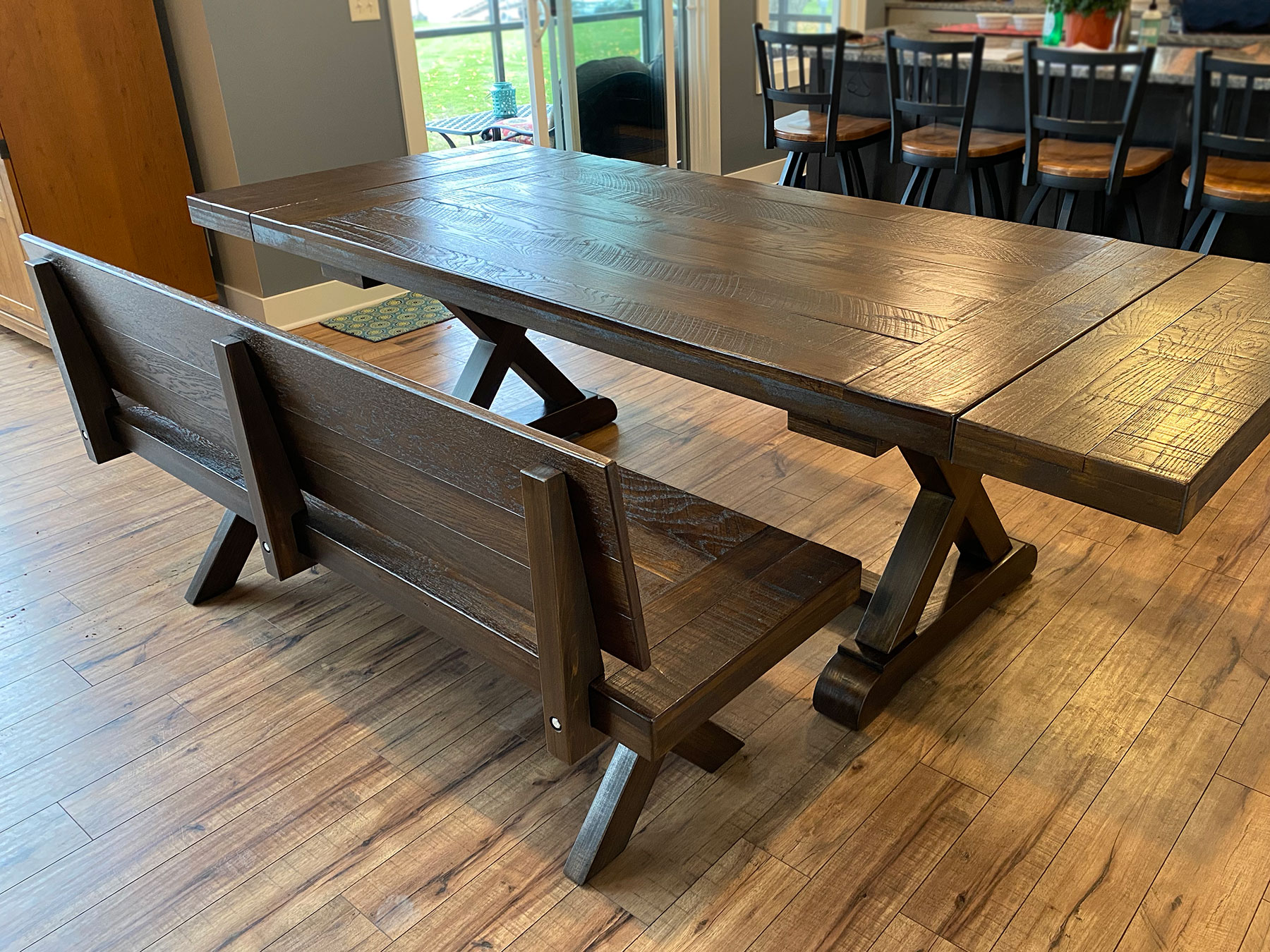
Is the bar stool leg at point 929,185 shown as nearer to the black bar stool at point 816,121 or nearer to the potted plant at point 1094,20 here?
the black bar stool at point 816,121

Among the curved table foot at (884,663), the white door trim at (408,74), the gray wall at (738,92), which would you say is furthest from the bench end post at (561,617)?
the gray wall at (738,92)

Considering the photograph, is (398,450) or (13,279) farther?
(13,279)

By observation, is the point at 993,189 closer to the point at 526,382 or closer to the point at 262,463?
the point at 526,382

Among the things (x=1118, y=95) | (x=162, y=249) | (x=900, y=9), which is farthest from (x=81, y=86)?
(x=900, y=9)

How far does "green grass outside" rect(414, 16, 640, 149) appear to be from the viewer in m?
4.62

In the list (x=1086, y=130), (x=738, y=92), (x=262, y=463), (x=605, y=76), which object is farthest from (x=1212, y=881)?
(x=738, y=92)

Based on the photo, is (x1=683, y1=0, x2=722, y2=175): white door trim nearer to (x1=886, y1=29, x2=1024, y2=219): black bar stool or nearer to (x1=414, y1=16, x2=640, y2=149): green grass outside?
(x1=414, y1=16, x2=640, y2=149): green grass outside

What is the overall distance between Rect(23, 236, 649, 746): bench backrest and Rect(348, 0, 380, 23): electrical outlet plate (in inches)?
80.8

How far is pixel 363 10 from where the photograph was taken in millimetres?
3588

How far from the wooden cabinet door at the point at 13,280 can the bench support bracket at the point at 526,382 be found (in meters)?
1.65

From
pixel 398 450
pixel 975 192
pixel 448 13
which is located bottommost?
pixel 975 192

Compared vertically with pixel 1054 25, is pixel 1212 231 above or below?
below

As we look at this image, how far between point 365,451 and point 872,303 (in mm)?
811

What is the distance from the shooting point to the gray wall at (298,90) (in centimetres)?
336
